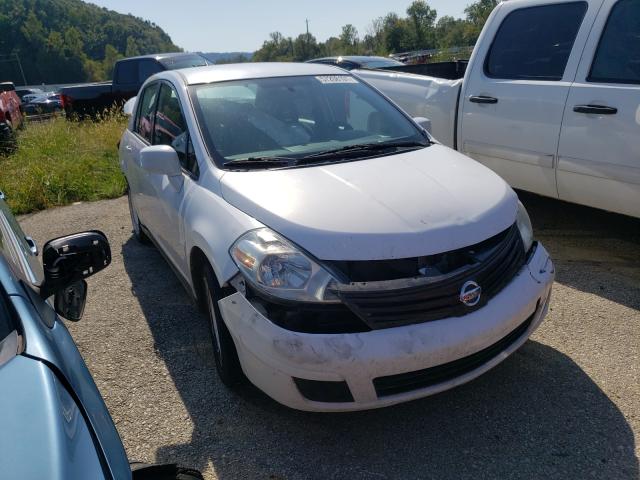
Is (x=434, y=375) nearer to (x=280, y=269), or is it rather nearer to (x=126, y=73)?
(x=280, y=269)

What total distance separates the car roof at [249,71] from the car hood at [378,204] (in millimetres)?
1082

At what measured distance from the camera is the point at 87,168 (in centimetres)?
838

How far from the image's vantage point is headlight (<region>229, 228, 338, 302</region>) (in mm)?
2285

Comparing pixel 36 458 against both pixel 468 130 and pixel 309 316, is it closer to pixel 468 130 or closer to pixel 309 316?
pixel 309 316

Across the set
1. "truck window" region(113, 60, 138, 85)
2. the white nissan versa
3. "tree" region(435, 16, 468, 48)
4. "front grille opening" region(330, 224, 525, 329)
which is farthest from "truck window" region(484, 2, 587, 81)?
"tree" region(435, 16, 468, 48)

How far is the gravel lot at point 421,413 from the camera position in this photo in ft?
7.70

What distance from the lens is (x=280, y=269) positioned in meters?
2.35

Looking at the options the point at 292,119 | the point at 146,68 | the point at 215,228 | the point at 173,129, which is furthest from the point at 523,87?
the point at 146,68

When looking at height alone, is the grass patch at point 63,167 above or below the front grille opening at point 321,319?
below

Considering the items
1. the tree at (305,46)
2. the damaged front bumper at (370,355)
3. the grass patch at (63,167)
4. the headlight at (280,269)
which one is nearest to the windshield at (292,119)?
the headlight at (280,269)

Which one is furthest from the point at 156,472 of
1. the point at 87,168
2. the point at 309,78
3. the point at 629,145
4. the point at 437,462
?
the point at 87,168

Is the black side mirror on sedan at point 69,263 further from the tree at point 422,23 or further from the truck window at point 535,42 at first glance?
the tree at point 422,23

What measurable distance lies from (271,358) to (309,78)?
7.45 feet

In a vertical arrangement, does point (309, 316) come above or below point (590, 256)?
above
